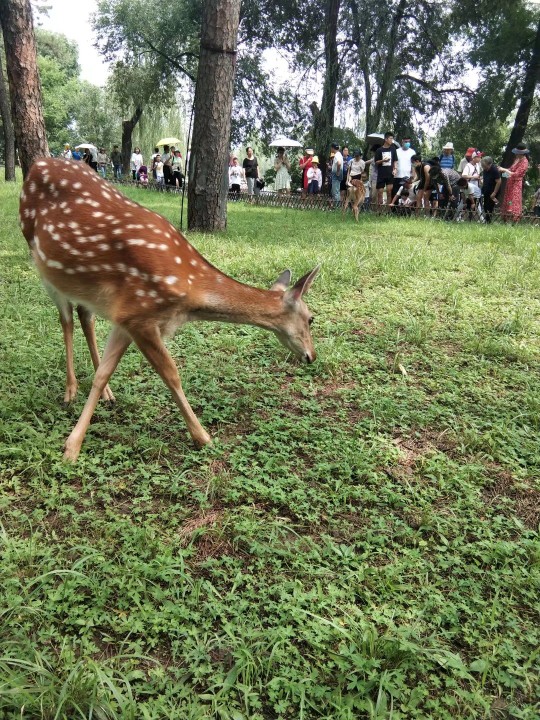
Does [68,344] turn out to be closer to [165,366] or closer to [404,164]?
[165,366]

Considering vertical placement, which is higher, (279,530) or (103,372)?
(103,372)

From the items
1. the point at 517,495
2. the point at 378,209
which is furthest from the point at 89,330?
the point at 378,209

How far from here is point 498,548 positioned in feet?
9.38

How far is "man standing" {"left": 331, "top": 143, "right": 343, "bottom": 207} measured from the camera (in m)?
16.9

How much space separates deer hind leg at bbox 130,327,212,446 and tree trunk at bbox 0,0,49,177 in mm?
6066

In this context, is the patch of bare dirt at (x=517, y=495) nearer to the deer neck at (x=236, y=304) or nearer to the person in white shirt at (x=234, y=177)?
the deer neck at (x=236, y=304)

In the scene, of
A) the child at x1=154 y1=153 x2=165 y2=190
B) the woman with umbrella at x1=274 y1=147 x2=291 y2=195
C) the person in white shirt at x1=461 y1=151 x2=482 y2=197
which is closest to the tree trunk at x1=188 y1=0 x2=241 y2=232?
the person in white shirt at x1=461 y1=151 x2=482 y2=197

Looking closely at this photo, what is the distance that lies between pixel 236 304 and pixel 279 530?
148 cm

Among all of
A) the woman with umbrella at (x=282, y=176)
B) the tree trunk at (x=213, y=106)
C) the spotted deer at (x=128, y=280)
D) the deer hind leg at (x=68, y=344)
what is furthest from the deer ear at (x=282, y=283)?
the woman with umbrella at (x=282, y=176)

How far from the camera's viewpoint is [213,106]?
942cm

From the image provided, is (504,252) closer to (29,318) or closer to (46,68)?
(29,318)

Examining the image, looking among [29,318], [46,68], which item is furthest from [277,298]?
[46,68]

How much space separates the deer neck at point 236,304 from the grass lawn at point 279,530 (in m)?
0.70

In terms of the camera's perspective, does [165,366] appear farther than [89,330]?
No
